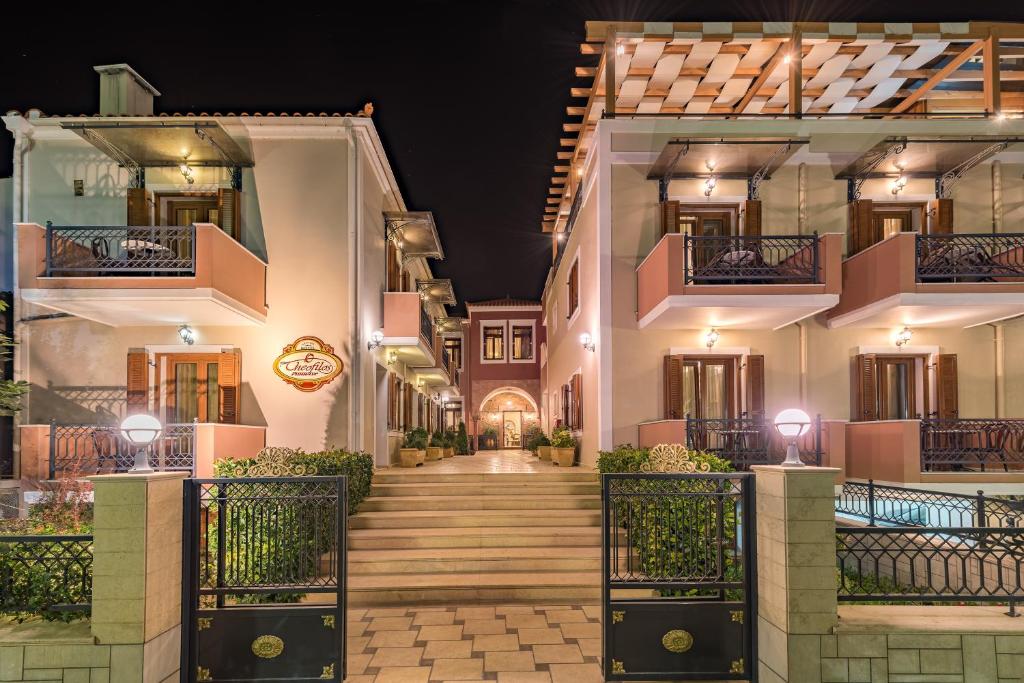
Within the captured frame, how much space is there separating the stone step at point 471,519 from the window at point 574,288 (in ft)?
23.5

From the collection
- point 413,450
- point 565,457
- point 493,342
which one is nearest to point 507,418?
point 493,342

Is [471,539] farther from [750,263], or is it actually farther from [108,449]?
[750,263]

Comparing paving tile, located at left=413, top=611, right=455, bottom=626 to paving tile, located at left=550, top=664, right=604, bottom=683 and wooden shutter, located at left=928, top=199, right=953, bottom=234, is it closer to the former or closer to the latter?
paving tile, located at left=550, top=664, right=604, bottom=683

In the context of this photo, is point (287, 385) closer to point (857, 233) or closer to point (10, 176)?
→ point (10, 176)

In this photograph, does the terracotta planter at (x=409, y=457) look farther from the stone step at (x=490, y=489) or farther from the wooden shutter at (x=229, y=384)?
the wooden shutter at (x=229, y=384)

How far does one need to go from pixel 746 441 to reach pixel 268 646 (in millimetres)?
8754

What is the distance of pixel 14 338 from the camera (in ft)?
39.8

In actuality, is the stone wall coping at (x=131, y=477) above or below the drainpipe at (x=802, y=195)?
below

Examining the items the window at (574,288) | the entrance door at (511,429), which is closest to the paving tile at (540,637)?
the window at (574,288)

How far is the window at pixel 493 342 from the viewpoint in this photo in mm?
33500

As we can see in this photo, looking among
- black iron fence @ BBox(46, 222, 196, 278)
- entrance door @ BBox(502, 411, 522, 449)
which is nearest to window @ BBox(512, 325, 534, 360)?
entrance door @ BBox(502, 411, 522, 449)

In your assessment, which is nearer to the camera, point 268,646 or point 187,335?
point 268,646

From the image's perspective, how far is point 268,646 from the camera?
5312 mm

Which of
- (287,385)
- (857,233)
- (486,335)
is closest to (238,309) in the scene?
(287,385)
